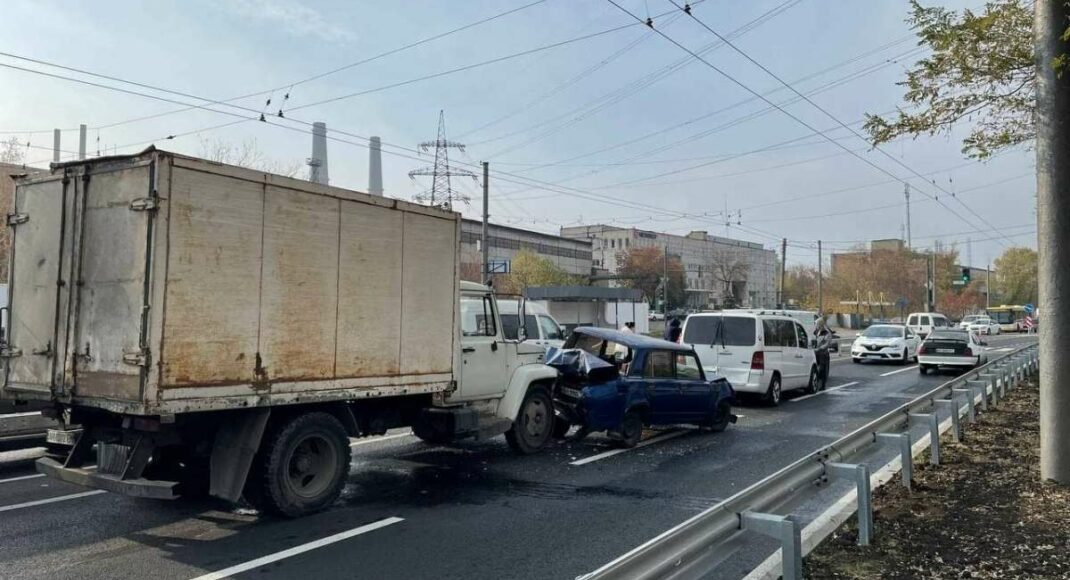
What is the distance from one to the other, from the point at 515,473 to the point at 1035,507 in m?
5.10

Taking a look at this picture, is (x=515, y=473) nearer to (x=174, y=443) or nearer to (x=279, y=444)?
(x=279, y=444)

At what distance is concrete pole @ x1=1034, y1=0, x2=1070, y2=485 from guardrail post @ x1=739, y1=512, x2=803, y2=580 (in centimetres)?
402

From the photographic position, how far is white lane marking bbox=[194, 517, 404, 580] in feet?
16.7

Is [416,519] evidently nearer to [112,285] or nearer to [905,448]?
[112,285]

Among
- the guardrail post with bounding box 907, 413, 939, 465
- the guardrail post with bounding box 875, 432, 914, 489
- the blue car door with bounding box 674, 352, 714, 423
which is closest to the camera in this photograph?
the guardrail post with bounding box 875, 432, 914, 489

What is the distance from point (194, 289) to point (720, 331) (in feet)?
39.9

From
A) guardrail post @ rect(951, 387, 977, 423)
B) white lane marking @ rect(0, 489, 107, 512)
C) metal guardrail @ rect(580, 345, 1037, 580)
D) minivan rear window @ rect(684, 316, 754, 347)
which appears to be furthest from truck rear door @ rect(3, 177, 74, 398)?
minivan rear window @ rect(684, 316, 754, 347)

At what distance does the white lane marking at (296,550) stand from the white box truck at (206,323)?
2.46 feet

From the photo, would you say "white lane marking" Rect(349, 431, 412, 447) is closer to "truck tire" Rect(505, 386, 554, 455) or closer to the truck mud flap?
"truck tire" Rect(505, 386, 554, 455)

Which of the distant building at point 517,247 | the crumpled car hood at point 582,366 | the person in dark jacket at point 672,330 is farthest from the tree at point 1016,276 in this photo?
the crumpled car hood at point 582,366

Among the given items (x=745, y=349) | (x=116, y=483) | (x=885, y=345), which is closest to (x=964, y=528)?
(x=116, y=483)

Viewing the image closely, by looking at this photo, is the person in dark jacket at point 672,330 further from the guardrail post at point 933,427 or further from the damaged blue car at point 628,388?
the guardrail post at point 933,427

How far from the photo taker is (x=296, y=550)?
5.66 m

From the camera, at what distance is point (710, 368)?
15.9 metres
